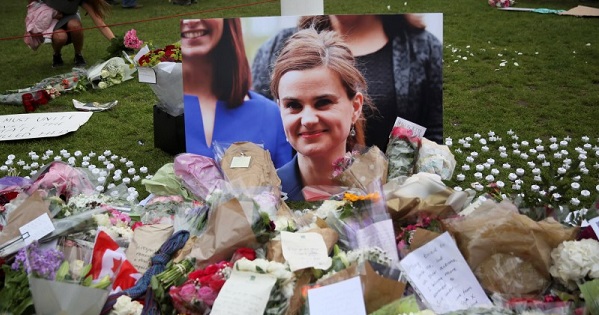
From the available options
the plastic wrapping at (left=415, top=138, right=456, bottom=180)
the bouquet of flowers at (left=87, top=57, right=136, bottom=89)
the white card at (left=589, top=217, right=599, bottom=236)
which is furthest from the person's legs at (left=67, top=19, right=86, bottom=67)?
the white card at (left=589, top=217, right=599, bottom=236)

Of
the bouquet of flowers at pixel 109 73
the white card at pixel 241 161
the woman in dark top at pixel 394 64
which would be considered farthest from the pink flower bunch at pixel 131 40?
the white card at pixel 241 161

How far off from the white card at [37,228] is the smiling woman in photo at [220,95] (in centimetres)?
153

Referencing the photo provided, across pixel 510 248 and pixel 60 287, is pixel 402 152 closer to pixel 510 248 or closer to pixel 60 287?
pixel 510 248

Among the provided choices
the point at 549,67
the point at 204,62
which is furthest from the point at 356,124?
the point at 549,67

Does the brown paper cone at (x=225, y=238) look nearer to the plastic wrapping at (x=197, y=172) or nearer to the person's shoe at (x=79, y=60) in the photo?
the plastic wrapping at (x=197, y=172)

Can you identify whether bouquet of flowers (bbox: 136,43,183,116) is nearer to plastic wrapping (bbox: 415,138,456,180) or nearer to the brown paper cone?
plastic wrapping (bbox: 415,138,456,180)

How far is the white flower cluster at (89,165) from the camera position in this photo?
13.4ft

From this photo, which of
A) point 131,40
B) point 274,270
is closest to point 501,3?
point 131,40

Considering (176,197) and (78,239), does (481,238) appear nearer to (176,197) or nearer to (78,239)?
(78,239)

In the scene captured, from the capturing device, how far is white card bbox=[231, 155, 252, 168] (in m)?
3.45

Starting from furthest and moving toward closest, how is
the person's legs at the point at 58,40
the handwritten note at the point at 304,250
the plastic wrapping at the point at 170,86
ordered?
the person's legs at the point at 58,40 < the plastic wrapping at the point at 170,86 < the handwritten note at the point at 304,250

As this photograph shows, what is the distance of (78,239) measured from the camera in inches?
97.0

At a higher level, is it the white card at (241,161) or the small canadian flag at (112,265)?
the small canadian flag at (112,265)

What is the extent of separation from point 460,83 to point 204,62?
9.44 feet
